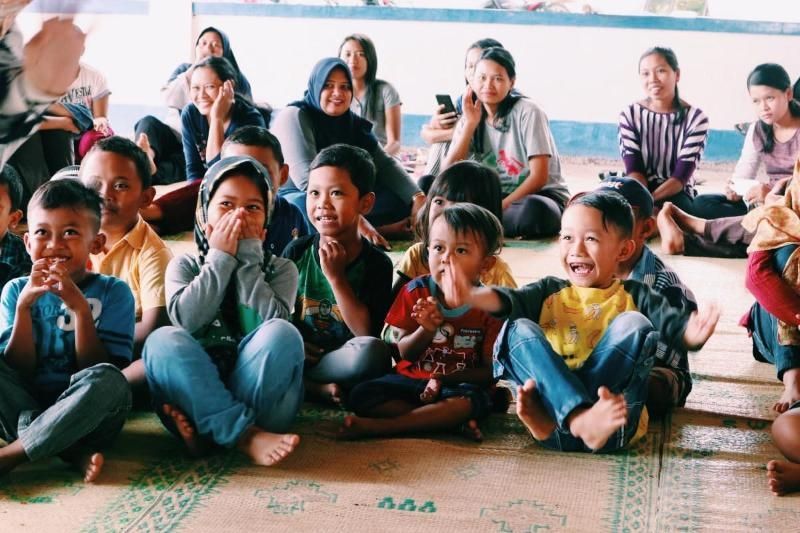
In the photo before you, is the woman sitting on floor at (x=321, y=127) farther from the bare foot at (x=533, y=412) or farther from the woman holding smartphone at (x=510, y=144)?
the bare foot at (x=533, y=412)

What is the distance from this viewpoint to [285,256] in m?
2.56

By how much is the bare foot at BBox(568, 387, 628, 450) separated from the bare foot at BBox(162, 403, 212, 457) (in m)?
0.73

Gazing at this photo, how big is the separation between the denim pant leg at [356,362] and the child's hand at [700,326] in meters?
0.66

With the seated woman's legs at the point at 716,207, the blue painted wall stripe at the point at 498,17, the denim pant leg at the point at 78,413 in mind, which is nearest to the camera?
the denim pant leg at the point at 78,413

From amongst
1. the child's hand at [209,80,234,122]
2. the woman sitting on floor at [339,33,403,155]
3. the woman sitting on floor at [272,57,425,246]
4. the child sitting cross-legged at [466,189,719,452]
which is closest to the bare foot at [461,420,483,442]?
the child sitting cross-legged at [466,189,719,452]

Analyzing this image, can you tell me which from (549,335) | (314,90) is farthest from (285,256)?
(314,90)

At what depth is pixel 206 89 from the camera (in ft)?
14.1

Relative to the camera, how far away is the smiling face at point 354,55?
16.8ft

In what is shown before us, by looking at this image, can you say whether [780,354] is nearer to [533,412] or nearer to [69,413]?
[533,412]

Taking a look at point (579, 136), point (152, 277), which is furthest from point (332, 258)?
point (579, 136)

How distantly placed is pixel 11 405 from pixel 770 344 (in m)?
1.82

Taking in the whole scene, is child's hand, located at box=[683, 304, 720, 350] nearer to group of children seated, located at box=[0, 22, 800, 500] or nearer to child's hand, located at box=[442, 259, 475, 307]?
group of children seated, located at box=[0, 22, 800, 500]

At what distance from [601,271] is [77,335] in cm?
108

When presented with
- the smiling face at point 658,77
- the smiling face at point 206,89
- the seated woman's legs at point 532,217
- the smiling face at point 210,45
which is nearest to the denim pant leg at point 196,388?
the smiling face at point 206,89
